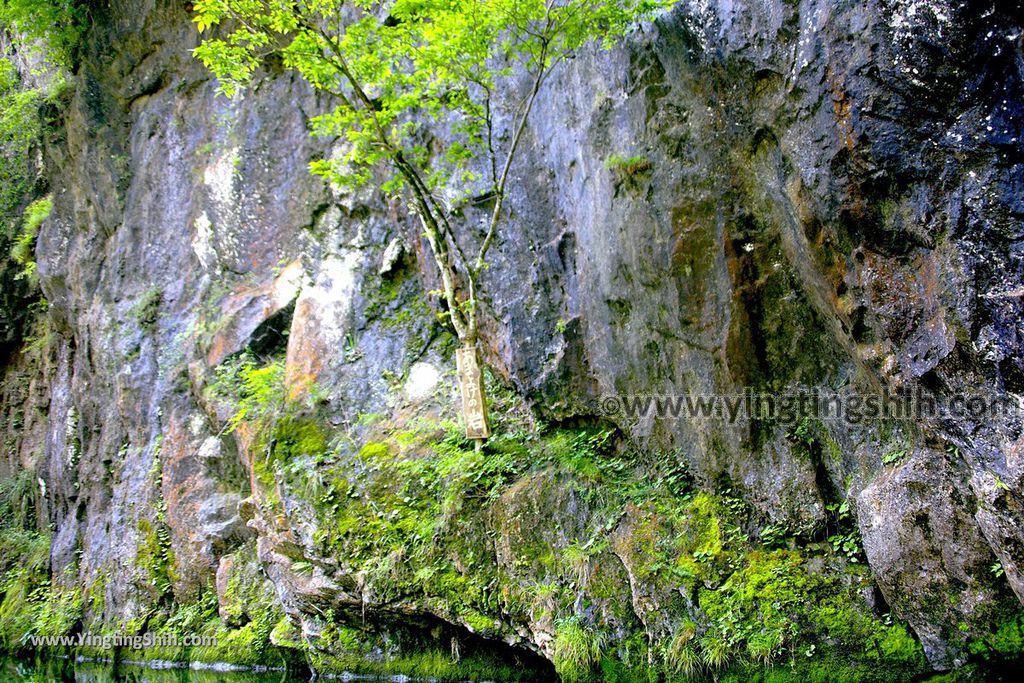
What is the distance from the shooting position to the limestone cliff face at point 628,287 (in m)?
4.79

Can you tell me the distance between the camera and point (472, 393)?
25.9 feet

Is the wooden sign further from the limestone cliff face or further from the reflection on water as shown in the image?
the reflection on water

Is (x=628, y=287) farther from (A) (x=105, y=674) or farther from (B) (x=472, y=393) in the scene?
(A) (x=105, y=674)

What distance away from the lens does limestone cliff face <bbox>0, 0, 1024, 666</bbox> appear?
15.7 feet

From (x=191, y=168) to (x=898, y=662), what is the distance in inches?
476

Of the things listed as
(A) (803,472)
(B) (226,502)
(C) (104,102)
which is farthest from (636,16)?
(C) (104,102)

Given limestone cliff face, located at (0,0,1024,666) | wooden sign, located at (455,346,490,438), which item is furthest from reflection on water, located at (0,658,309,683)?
wooden sign, located at (455,346,490,438)

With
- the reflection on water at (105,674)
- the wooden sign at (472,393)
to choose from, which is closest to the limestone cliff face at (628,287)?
the wooden sign at (472,393)

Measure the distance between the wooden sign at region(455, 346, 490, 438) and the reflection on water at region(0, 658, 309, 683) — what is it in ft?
11.8

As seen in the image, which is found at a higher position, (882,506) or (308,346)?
(308,346)

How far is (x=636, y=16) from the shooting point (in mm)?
6805

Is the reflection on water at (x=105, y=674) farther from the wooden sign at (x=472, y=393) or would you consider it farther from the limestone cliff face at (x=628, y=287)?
the wooden sign at (x=472, y=393)

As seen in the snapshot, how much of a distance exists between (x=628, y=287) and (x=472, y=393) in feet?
6.68

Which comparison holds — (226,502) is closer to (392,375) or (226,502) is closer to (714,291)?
(392,375)
